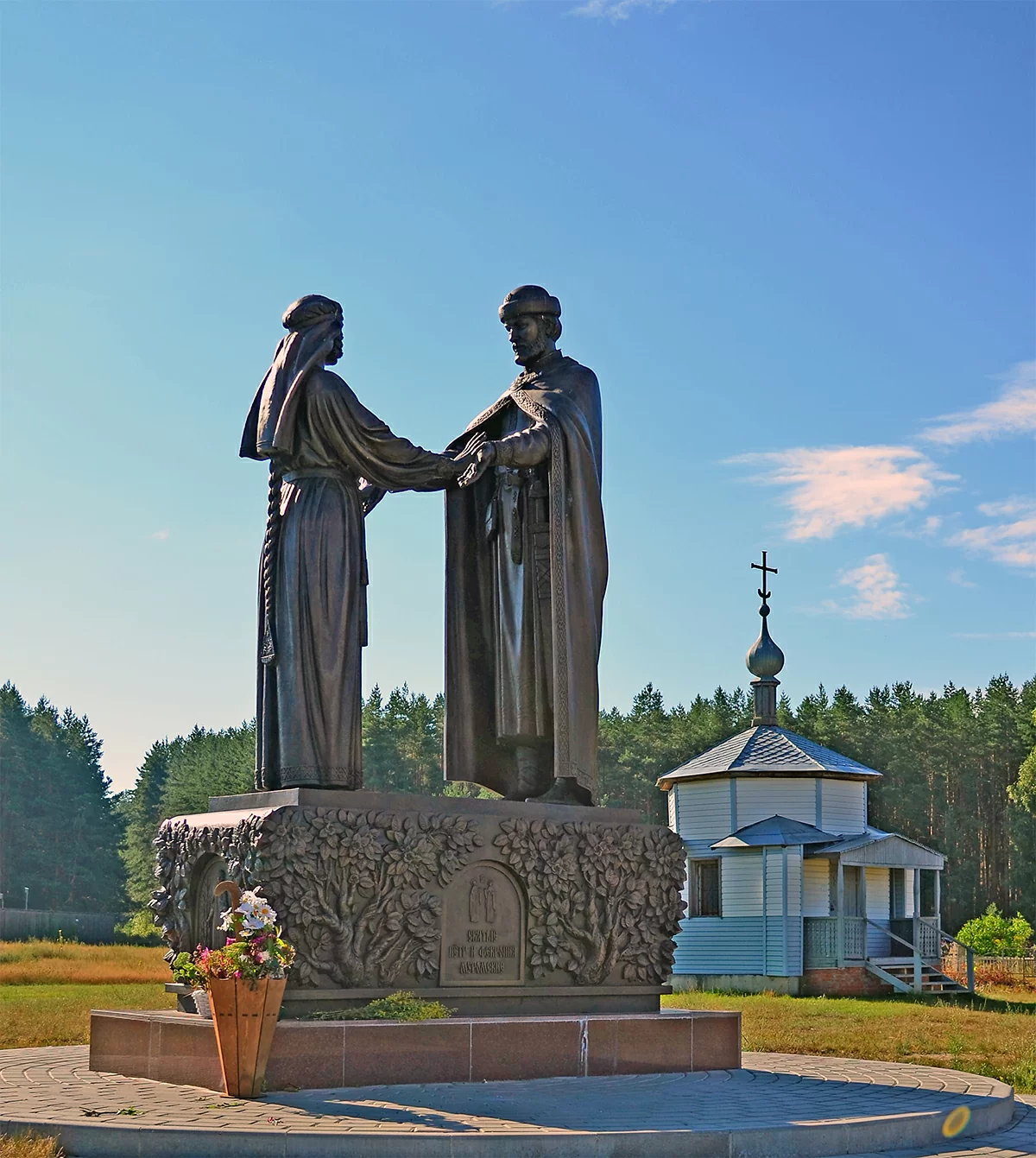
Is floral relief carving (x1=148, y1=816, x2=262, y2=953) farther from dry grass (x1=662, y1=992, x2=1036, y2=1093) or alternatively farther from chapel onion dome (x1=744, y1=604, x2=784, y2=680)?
chapel onion dome (x1=744, y1=604, x2=784, y2=680)

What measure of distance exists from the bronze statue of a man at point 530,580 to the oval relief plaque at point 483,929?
0.94 meters

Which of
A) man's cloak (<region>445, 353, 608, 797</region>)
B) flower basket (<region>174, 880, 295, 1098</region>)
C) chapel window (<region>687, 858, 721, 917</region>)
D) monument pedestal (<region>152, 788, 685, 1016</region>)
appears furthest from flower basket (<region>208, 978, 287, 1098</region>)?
chapel window (<region>687, 858, 721, 917</region>)

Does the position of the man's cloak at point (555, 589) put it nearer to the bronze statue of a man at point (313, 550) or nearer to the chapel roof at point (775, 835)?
the bronze statue of a man at point (313, 550)

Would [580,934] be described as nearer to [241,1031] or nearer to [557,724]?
[557,724]

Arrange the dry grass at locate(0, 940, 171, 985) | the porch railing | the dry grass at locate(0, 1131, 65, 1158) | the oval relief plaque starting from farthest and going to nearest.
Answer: the porch railing
the dry grass at locate(0, 940, 171, 985)
the oval relief plaque
the dry grass at locate(0, 1131, 65, 1158)

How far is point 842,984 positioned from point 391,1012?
24.4 meters

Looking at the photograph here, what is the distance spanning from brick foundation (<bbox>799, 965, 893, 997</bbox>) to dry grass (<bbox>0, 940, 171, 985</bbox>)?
1316 cm

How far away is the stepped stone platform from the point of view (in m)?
8.25

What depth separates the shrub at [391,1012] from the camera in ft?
28.3

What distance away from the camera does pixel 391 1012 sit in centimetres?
871

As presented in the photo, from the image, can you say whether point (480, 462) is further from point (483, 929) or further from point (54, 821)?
point (54, 821)

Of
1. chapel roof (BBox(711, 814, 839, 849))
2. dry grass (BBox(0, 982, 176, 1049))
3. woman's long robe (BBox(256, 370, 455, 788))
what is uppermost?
woman's long robe (BBox(256, 370, 455, 788))

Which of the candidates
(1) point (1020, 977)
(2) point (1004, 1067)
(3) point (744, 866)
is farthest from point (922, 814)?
(2) point (1004, 1067)

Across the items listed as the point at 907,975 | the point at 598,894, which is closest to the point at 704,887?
the point at 907,975
